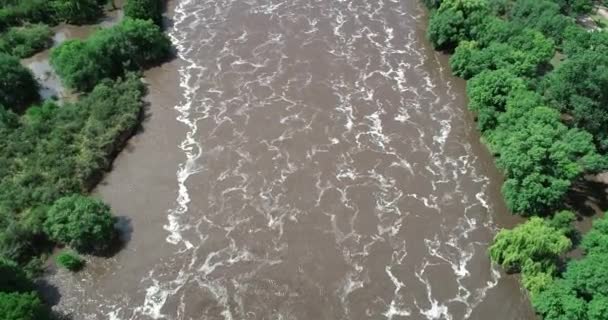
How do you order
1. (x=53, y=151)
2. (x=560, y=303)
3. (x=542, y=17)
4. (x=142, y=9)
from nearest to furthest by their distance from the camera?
(x=560, y=303)
(x=53, y=151)
(x=542, y=17)
(x=142, y=9)

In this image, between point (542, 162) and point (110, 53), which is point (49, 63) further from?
point (542, 162)

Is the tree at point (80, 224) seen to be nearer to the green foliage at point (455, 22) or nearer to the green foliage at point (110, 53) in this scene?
the green foliage at point (110, 53)

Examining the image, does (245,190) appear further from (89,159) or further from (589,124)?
(589,124)

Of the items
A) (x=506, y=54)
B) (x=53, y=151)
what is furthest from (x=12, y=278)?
(x=506, y=54)

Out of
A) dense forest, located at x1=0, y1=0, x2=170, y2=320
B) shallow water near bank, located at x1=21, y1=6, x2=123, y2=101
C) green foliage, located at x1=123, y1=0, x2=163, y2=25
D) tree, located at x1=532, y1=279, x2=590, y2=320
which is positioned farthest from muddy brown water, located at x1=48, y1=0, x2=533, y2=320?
shallow water near bank, located at x1=21, y1=6, x2=123, y2=101

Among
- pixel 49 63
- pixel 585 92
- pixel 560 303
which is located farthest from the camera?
pixel 49 63

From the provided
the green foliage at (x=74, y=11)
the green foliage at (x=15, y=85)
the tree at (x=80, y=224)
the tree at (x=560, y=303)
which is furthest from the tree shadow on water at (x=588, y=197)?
the green foliage at (x=74, y=11)

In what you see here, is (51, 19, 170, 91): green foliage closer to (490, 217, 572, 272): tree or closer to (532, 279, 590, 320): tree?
(490, 217, 572, 272): tree
